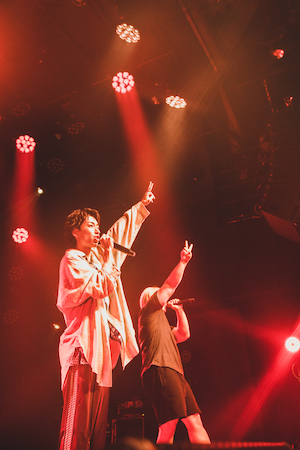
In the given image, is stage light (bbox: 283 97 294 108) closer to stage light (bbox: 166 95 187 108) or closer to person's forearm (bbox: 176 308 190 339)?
stage light (bbox: 166 95 187 108)

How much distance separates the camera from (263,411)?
402cm

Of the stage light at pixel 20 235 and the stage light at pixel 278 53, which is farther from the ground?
the stage light at pixel 278 53

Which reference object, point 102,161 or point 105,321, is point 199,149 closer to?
point 102,161

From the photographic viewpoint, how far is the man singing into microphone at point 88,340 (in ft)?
6.64

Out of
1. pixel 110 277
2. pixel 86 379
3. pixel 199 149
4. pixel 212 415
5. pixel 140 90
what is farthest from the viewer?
pixel 199 149

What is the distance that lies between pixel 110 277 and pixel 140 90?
3.11 metres

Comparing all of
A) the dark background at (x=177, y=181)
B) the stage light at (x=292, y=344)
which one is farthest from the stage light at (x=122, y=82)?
the stage light at (x=292, y=344)

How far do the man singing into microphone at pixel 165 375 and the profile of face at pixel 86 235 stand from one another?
0.87 metres

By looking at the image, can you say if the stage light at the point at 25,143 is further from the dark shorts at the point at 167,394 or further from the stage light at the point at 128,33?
the dark shorts at the point at 167,394

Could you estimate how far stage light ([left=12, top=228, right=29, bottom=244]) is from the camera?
5.84 meters

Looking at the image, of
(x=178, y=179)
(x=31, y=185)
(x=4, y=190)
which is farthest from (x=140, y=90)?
(x=4, y=190)

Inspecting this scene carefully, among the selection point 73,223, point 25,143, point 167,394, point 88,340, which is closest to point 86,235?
point 73,223

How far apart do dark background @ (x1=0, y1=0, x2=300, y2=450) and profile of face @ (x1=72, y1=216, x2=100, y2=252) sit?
91.3 inches

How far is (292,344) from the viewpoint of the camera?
4.20 meters
